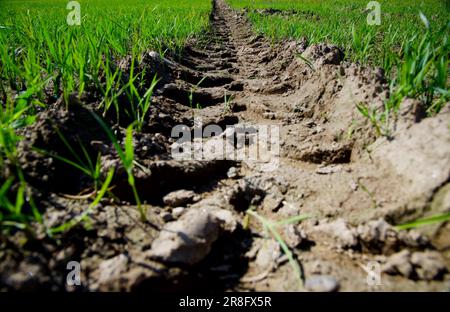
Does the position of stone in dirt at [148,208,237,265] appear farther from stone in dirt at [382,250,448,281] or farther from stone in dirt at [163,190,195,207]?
stone in dirt at [382,250,448,281]

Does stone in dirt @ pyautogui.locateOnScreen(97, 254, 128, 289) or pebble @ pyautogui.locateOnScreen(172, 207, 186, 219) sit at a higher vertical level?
stone in dirt @ pyautogui.locateOnScreen(97, 254, 128, 289)

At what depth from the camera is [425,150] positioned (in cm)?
98

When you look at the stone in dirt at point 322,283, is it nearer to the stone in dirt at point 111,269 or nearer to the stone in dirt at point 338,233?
the stone in dirt at point 338,233

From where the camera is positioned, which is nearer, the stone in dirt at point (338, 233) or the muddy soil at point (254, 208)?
→ the muddy soil at point (254, 208)

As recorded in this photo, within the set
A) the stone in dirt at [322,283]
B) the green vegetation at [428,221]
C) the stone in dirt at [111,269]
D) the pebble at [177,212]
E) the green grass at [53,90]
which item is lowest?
the stone in dirt at [322,283]

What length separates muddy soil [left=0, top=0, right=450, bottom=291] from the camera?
31.9 inches

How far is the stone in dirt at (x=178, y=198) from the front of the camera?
1.14 meters

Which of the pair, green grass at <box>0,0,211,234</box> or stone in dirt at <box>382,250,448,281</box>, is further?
green grass at <box>0,0,211,234</box>

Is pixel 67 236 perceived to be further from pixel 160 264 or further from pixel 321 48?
pixel 321 48

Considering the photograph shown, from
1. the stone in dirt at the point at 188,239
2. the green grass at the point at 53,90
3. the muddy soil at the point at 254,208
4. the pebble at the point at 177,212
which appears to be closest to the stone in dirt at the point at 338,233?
the muddy soil at the point at 254,208

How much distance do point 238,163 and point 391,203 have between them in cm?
71

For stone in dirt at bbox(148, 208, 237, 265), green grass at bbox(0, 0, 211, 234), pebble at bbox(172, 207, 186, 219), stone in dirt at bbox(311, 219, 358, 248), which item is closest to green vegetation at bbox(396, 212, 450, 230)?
stone in dirt at bbox(311, 219, 358, 248)

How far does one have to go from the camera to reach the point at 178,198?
45.3 inches
